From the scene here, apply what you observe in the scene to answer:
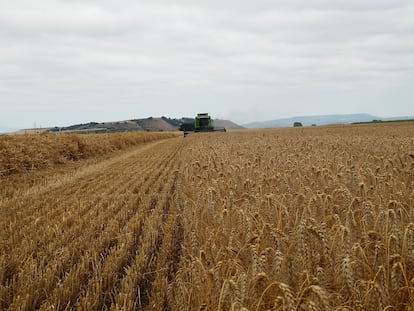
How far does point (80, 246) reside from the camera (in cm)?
434

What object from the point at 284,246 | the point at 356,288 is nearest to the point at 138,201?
the point at 284,246

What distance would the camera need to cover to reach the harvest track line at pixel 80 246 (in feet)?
10.4

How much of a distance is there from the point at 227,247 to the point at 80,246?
7.23 ft

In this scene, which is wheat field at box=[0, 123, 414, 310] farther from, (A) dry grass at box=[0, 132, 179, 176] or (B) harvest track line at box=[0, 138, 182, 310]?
(A) dry grass at box=[0, 132, 179, 176]

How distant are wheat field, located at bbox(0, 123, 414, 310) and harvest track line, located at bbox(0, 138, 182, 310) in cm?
2

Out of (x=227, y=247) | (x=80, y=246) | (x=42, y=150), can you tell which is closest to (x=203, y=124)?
(x=42, y=150)

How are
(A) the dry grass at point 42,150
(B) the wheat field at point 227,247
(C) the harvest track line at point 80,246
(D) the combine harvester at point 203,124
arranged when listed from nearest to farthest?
(B) the wheat field at point 227,247 → (C) the harvest track line at point 80,246 → (A) the dry grass at point 42,150 → (D) the combine harvester at point 203,124

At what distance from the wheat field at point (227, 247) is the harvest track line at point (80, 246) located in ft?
0.05

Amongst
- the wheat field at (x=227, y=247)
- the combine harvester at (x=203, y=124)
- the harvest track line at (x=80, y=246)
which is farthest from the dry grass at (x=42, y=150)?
the combine harvester at (x=203, y=124)

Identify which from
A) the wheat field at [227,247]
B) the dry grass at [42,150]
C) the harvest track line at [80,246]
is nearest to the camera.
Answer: the wheat field at [227,247]

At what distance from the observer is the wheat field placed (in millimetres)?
2334

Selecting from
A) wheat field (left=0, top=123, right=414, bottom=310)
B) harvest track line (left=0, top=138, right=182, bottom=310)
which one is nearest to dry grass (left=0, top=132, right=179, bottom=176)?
harvest track line (left=0, top=138, right=182, bottom=310)

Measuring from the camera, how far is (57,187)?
8734mm

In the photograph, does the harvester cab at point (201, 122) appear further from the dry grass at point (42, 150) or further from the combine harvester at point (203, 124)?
the dry grass at point (42, 150)
